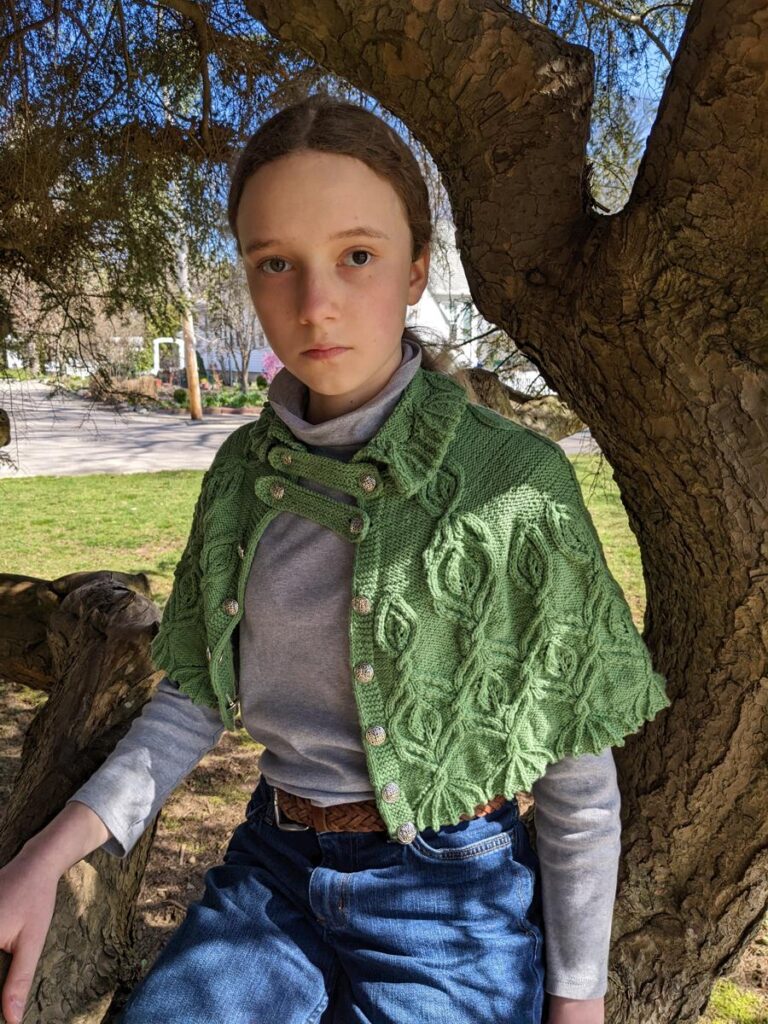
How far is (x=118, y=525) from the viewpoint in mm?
8719

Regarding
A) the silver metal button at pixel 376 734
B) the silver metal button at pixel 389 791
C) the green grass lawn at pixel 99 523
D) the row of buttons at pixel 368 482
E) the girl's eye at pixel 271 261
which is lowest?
the green grass lawn at pixel 99 523

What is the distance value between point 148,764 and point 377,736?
0.42m

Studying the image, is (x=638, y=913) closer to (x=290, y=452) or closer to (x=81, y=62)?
(x=290, y=452)

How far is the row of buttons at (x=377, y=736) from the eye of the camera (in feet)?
4.15

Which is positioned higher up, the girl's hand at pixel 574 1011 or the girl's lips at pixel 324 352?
the girl's lips at pixel 324 352

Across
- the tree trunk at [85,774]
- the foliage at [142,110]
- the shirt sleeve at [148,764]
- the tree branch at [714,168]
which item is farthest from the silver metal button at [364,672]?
the foliage at [142,110]

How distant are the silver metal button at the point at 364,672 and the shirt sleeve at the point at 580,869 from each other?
0.30 metres

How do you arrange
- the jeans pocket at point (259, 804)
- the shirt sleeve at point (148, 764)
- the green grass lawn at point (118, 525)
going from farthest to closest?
the green grass lawn at point (118, 525) → the jeans pocket at point (259, 804) → the shirt sleeve at point (148, 764)

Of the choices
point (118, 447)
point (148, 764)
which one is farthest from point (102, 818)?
point (118, 447)

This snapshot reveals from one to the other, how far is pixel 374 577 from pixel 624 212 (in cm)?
72

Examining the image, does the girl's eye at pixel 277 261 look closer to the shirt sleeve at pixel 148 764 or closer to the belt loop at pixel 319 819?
the shirt sleeve at pixel 148 764

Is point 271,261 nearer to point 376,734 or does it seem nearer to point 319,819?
point 376,734

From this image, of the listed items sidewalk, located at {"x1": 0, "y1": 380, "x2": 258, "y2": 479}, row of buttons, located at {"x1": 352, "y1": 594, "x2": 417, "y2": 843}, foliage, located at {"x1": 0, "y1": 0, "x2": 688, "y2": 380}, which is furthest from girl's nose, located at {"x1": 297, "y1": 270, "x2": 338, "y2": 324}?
sidewalk, located at {"x1": 0, "y1": 380, "x2": 258, "y2": 479}

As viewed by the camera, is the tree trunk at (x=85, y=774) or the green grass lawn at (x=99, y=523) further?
the green grass lawn at (x=99, y=523)
